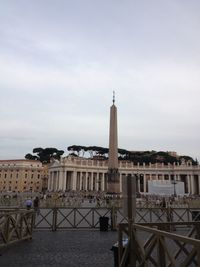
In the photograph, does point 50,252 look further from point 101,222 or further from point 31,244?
point 101,222

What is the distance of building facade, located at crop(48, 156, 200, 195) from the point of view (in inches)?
4375

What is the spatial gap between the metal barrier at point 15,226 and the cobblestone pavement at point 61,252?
25 cm

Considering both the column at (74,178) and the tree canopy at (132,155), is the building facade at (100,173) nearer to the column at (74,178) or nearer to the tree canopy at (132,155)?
the column at (74,178)

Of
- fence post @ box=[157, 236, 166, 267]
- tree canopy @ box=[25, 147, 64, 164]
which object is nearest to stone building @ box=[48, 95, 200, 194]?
tree canopy @ box=[25, 147, 64, 164]

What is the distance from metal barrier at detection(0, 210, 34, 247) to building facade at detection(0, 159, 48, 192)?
11210cm

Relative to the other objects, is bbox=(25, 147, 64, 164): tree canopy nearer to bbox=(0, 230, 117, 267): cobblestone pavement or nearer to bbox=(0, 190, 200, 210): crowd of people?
bbox=(0, 190, 200, 210): crowd of people

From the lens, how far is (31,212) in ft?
38.6

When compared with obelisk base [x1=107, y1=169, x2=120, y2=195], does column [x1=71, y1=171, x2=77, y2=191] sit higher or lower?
higher

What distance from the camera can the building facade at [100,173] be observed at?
111125 mm

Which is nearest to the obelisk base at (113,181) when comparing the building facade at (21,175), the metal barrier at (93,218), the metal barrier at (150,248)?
the metal barrier at (93,218)

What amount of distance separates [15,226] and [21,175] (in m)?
115

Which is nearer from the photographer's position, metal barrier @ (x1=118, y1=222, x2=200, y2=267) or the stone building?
metal barrier @ (x1=118, y1=222, x2=200, y2=267)

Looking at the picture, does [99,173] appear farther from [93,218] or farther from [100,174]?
[93,218]

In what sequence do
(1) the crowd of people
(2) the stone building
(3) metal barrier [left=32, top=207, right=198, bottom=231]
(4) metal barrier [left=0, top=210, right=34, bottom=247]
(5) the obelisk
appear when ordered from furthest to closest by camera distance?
(2) the stone building → (5) the obelisk → (1) the crowd of people → (3) metal barrier [left=32, top=207, right=198, bottom=231] → (4) metal barrier [left=0, top=210, right=34, bottom=247]
